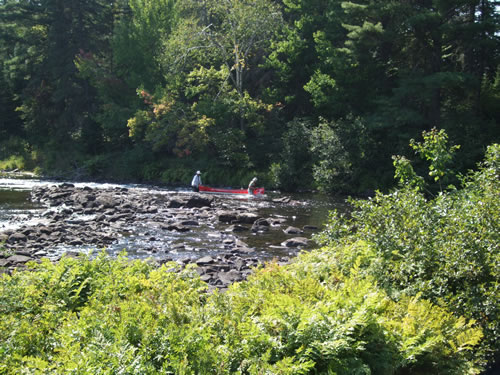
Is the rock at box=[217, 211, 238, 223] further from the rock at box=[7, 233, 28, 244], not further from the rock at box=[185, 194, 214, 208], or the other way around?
the rock at box=[7, 233, 28, 244]

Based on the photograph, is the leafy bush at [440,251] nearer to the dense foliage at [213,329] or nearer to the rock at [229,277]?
the dense foliage at [213,329]

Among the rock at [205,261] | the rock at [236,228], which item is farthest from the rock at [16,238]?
the rock at [236,228]

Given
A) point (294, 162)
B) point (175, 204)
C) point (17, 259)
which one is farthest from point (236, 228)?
point (294, 162)

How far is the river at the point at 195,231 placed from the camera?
13266mm

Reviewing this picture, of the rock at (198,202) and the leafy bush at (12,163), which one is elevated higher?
the rock at (198,202)

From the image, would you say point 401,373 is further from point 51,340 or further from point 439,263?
point 51,340

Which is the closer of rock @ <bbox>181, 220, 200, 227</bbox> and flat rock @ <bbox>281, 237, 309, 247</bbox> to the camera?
flat rock @ <bbox>281, 237, 309, 247</bbox>

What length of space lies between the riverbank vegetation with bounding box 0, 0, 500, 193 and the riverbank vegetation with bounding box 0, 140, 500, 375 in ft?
66.5

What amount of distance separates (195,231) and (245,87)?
24.2 metres

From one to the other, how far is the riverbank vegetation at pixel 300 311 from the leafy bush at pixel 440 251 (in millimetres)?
18

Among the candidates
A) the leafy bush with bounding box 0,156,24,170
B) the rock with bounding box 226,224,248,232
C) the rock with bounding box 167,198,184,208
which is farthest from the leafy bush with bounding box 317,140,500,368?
the leafy bush with bounding box 0,156,24,170

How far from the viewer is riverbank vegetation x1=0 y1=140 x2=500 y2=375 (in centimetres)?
405

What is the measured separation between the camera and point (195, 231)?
1644cm

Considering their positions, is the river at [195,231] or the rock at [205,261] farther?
the river at [195,231]
